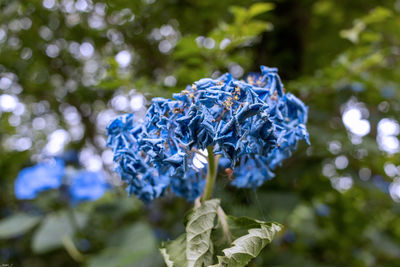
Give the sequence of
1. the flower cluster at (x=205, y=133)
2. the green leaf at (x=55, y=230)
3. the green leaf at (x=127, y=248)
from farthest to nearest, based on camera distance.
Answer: the green leaf at (x=55, y=230)
the green leaf at (x=127, y=248)
the flower cluster at (x=205, y=133)

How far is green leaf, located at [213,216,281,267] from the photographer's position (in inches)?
27.5

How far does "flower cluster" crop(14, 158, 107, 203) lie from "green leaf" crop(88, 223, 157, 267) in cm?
36

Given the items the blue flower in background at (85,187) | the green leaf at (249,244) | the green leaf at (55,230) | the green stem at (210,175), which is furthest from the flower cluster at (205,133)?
the blue flower in background at (85,187)

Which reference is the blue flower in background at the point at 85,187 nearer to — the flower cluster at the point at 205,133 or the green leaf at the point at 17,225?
the green leaf at the point at 17,225

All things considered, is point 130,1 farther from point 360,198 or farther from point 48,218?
point 360,198

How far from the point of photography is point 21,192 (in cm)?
207

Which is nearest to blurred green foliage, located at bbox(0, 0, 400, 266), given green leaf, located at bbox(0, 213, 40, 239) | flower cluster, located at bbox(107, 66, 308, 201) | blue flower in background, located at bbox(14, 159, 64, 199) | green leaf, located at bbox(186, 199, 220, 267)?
green leaf, located at bbox(0, 213, 40, 239)

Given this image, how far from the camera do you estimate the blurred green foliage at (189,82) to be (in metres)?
1.65

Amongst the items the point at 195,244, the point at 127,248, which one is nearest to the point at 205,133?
the point at 195,244

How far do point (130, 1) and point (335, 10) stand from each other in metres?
1.36

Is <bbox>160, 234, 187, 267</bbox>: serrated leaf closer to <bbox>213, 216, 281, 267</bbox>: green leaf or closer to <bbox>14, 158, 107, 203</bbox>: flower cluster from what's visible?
<bbox>213, 216, 281, 267</bbox>: green leaf

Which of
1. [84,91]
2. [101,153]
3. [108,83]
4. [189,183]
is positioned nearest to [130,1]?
[108,83]

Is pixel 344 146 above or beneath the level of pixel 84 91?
beneath

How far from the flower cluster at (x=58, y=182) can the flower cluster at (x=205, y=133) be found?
1.22 m
